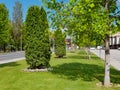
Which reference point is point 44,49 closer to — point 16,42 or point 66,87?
point 66,87

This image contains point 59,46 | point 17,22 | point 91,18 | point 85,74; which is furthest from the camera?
point 17,22

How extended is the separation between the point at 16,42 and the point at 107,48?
77.5 metres

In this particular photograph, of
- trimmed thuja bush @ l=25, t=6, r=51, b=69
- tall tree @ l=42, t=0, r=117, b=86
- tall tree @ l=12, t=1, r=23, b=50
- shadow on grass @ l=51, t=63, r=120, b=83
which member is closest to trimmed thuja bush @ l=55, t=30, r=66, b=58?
shadow on grass @ l=51, t=63, r=120, b=83

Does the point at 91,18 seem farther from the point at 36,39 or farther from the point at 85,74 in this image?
the point at 36,39

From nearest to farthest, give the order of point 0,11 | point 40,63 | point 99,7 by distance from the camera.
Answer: point 99,7, point 40,63, point 0,11

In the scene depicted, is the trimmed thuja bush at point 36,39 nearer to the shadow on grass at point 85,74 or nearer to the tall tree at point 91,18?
the shadow on grass at point 85,74

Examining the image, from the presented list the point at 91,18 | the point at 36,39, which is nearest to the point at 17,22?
the point at 36,39

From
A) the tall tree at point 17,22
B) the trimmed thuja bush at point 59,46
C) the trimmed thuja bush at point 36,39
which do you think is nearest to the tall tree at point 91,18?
the trimmed thuja bush at point 36,39

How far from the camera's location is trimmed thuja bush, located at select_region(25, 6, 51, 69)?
2010 centimetres

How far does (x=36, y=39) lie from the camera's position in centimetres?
2034

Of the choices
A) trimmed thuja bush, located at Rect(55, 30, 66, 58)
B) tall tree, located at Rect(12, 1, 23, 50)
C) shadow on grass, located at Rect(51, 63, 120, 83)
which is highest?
tall tree, located at Rect(12, 1, 23, 50)

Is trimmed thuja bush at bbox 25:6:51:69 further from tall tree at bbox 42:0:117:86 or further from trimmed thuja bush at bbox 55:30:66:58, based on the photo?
trimmed thuja bush at bbox 55:30:66:58

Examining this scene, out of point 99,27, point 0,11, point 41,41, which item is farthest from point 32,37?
point 0,11

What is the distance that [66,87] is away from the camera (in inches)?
533
